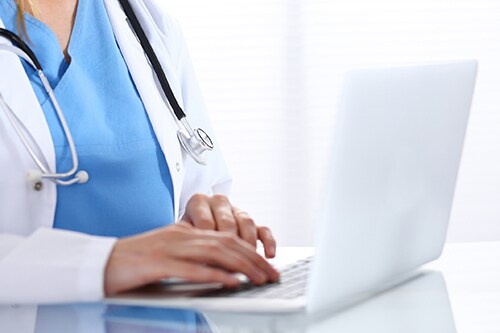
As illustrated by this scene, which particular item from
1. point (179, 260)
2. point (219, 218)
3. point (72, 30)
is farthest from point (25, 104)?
point (179, 260)

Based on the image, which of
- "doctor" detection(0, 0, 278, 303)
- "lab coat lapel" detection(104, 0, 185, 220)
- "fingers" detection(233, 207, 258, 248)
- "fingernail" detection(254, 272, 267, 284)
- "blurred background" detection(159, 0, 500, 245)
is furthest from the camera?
"blurred background" detection(159, 0, 500, 245)

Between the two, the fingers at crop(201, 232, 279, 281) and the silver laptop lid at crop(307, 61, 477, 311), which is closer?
the silver laptop lid at crop(307, 61, 477, 311)

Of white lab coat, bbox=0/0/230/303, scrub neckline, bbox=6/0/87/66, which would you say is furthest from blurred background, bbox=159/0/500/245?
scrub neckline, bbox=6/0/87/66

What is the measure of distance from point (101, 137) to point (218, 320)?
1.81 feet

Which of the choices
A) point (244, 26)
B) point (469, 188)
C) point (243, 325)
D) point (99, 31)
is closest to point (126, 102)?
point (99, 31)

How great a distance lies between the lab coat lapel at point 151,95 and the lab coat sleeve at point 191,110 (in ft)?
0.22

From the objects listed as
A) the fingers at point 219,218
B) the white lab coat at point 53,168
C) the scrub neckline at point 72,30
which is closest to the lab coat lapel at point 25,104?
the white lab coat at point 53,168

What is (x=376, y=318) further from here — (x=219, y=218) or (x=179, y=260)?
(x=219, y=218)

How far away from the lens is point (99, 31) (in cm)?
139

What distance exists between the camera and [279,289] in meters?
0.83

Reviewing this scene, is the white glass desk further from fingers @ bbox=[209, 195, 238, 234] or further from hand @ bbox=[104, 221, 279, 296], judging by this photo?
fingers @ bbox=[209, 195, 238, 234]

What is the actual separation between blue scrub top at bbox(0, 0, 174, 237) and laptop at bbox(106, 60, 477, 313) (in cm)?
38

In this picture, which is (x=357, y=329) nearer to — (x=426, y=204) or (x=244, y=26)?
(x=426, y=204)

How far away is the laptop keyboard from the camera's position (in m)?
0.80
